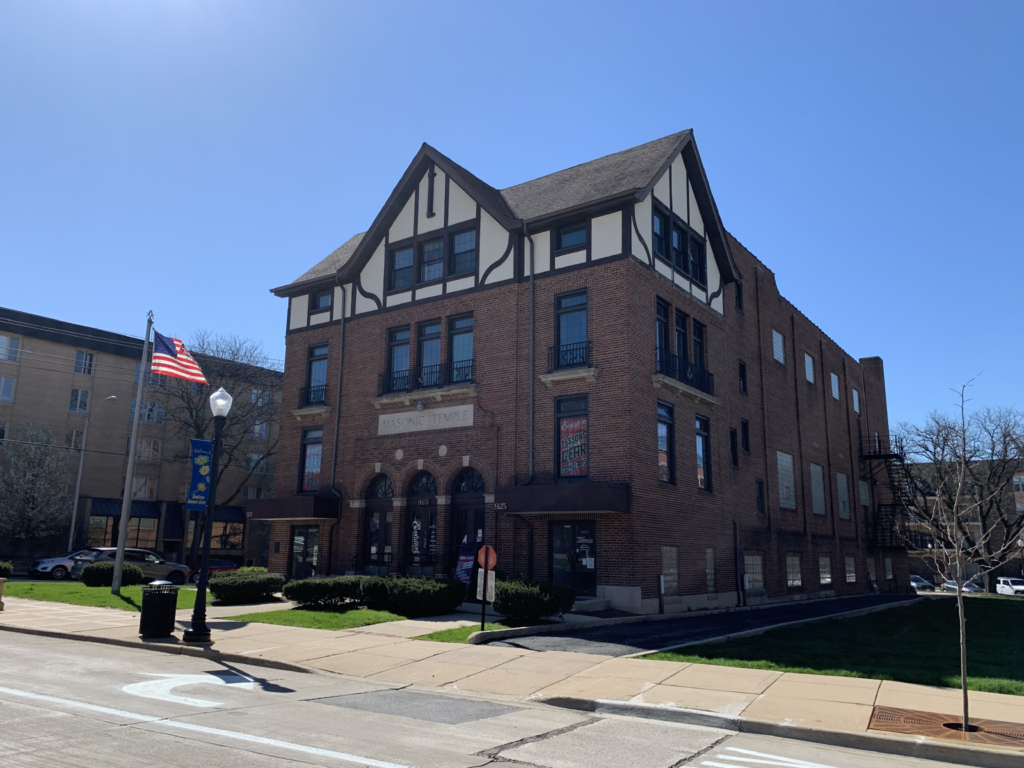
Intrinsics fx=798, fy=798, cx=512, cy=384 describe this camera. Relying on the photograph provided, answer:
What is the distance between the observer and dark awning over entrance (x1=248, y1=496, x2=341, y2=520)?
89.4 feet

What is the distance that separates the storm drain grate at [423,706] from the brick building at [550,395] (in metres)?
10.8

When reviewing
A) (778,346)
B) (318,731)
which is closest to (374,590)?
(318,731)

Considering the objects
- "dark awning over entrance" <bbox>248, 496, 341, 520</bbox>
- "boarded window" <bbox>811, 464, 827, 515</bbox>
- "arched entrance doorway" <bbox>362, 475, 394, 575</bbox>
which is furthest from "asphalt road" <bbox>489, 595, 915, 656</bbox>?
"boarded window" <bbox>811, 464, 827, 515</bbox>

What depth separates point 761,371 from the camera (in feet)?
107

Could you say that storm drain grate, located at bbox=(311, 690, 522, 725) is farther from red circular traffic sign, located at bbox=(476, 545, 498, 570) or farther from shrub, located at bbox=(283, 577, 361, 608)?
shrub, located at bbox=(283, 577, 361, 608)

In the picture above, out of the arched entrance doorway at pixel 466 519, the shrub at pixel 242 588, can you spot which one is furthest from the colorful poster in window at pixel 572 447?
the shrub at pixel 242 588

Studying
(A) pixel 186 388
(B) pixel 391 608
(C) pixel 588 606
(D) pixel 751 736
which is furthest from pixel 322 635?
(A) pixel 186 388

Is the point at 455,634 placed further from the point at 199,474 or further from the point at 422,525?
the point at 199,474

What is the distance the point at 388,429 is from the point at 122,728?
19455mm

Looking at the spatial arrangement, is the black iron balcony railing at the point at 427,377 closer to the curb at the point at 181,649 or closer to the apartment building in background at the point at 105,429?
the curb at the point at 181,649

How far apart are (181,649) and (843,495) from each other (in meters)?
35.0

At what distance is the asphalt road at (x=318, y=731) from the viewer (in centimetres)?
714

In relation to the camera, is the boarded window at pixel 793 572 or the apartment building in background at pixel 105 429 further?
the apartment building in background at pixel 105 429

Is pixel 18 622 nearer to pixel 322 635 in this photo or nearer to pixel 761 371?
pixel 322 635
